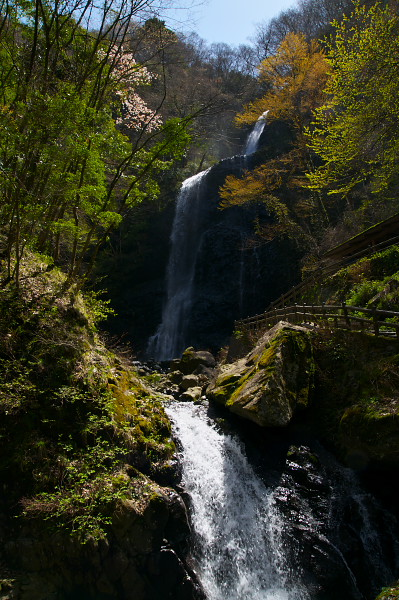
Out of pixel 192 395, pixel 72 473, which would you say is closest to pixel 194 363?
pixel 192 395

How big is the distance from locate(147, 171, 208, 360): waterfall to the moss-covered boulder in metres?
11.6

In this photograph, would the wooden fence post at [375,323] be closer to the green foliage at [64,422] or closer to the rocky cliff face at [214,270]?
the green foliage at [64,422]

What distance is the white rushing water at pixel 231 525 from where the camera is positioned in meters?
5.22

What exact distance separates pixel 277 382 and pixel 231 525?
2.82 metres

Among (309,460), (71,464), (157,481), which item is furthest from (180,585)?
(309,460)

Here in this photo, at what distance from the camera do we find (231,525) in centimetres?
595

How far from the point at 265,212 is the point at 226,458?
1715 centimetres

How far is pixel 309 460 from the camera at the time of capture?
22.5 feet

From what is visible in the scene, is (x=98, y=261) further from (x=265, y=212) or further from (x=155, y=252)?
Answer: (x=265, y=212)

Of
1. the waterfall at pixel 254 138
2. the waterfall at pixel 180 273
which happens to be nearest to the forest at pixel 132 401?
the waterfall at pixel 180 273

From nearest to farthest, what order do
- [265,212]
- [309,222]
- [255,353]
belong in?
1. [255,353]
2. [309,222]
3. [265,212]

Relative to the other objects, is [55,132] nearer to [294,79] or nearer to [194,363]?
[194,363]

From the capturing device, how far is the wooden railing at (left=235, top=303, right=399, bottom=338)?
6.75 m

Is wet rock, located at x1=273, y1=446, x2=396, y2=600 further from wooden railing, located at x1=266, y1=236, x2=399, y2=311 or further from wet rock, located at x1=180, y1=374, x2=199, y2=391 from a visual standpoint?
wooden railing, located at x1=266, y1=236, x2=399, y2=311
